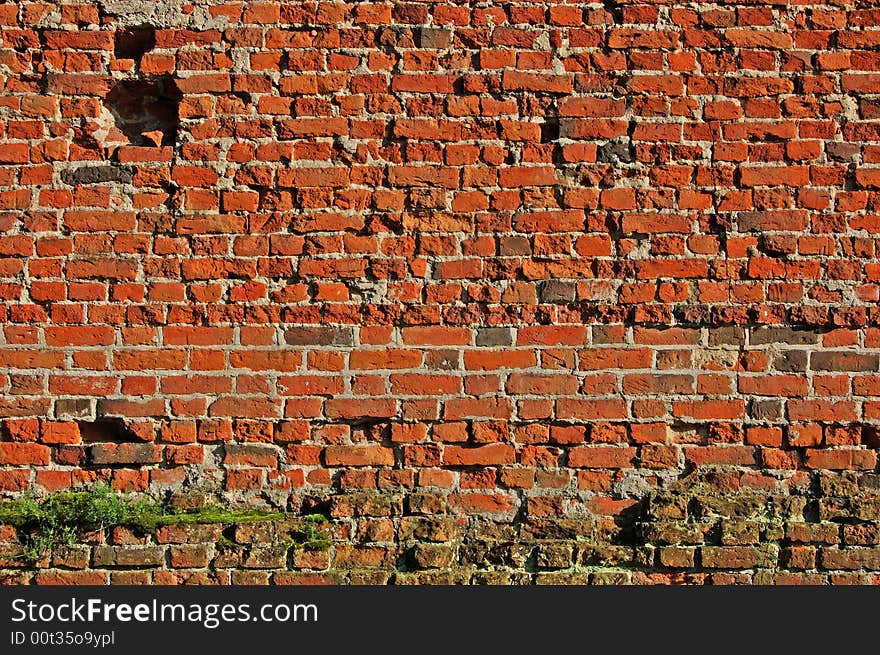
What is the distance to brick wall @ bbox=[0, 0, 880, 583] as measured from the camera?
3275mm

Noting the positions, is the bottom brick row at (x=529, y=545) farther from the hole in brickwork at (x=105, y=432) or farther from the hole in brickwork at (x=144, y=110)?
the hole in brickwork at (x=144, y=110)

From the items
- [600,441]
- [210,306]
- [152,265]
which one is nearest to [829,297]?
[600,441]

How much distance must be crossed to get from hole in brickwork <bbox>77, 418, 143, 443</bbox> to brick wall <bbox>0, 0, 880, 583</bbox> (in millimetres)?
13

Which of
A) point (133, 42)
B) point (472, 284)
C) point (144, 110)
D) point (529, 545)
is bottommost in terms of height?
point (529, 545)

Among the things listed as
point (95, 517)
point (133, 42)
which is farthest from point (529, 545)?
point (133, 42)

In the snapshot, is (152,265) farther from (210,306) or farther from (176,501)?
(176,501)

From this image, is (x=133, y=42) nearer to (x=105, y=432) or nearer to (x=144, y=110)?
(x=144, y=110)

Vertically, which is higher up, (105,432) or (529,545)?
(105,432)

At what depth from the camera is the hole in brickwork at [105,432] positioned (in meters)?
3.34

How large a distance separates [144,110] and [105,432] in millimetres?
1267

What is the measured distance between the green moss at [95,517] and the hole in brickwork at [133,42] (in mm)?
1674

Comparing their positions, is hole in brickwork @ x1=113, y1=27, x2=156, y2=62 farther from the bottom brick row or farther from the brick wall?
the bottom brick row

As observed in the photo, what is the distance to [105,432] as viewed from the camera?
3363 mm

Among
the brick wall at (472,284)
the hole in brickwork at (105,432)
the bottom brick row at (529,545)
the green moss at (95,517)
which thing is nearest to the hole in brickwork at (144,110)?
the brick wall at (472,284)
